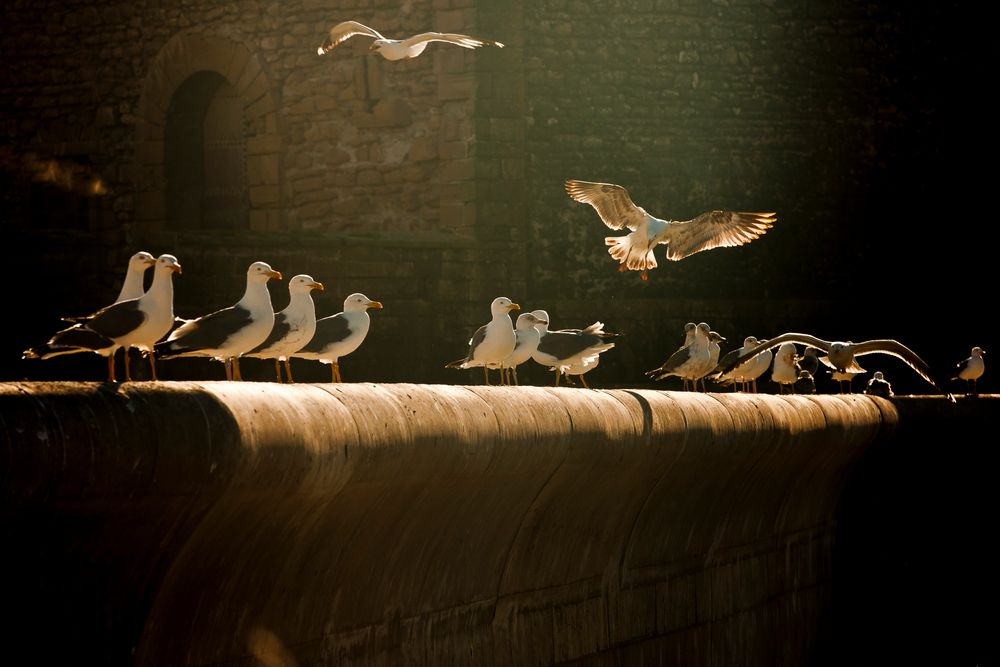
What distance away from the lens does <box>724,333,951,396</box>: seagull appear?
513 inches

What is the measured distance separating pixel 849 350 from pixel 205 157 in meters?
10.9

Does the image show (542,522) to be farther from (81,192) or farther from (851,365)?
(81,192)

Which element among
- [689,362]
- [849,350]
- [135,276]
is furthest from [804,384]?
[135,276]

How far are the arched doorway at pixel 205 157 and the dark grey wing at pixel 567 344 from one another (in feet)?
34.7

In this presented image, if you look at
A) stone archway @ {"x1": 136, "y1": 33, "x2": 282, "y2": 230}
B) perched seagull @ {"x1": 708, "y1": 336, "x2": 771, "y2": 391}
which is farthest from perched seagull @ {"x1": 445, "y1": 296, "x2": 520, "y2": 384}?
stone archway @ {"x1": 136, "y1": 33, "x2": 282, "y2": 230}

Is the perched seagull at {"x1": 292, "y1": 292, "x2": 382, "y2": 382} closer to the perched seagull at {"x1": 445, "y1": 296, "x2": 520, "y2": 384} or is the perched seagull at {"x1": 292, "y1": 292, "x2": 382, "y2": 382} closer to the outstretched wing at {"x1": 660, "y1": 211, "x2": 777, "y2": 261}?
the perched seagull at {"x1": 445, "y1": 296, "x2": 520, "y2": 384}

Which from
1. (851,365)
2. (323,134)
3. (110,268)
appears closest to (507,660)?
(851,365)

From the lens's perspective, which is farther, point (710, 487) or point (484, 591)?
point (710, 487)

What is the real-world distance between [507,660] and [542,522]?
62cm

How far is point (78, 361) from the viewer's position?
17.9 metres

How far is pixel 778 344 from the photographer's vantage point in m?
13.5

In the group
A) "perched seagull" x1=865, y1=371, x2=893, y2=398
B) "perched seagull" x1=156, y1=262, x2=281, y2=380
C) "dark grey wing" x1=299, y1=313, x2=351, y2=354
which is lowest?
"perched seagull" x1=865, y1=371, x2=893, y2=398

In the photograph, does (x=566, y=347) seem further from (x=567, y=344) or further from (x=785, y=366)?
(x=785, y=366)

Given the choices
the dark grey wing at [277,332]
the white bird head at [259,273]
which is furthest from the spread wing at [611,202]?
the white bird head at [259,273]
